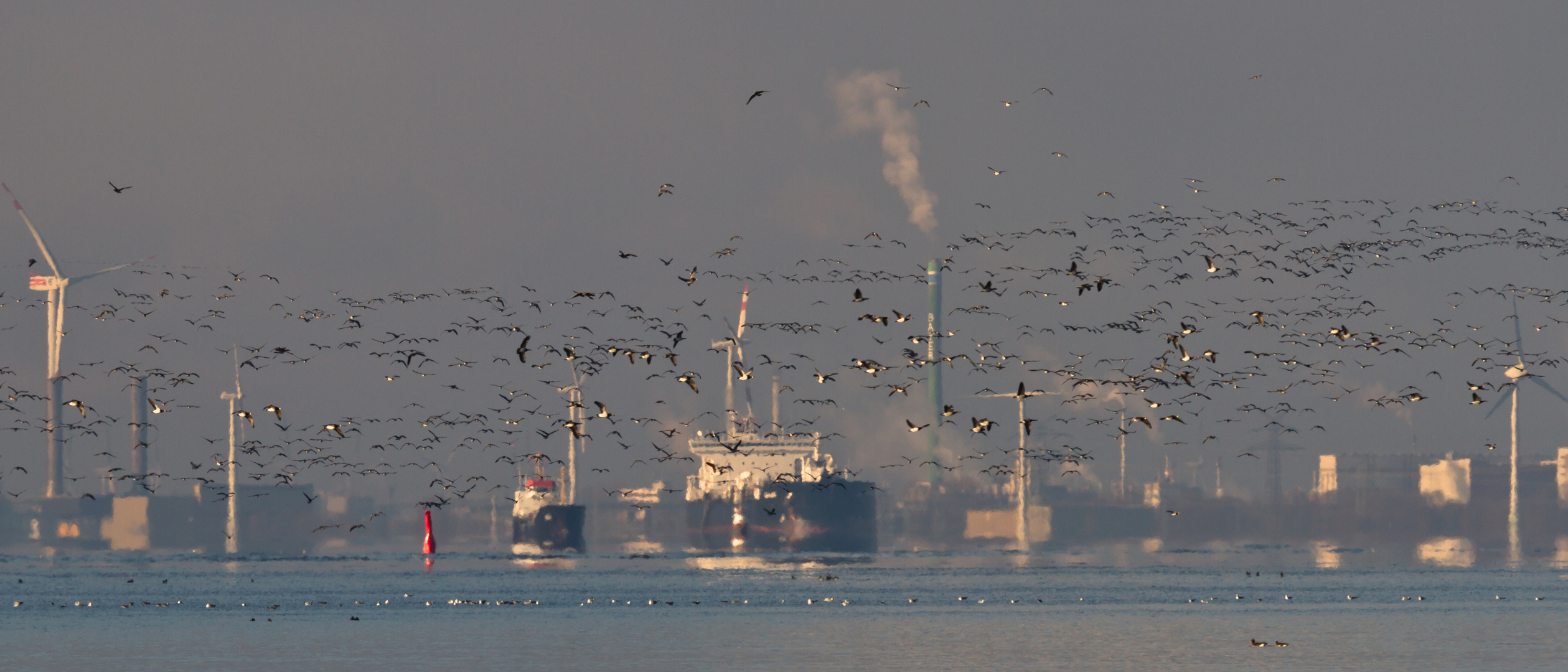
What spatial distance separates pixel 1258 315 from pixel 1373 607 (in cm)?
5538

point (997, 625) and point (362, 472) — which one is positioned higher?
point (362, 472)

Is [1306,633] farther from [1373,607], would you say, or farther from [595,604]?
[595,604]

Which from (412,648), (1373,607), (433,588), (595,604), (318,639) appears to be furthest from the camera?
(433,588)

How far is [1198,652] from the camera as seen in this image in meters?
100

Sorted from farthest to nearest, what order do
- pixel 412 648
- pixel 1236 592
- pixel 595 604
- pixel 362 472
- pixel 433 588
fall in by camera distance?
pixel 433 588, pixel 1236 592, pixel 595 604, pixel 362 472, pixel 412 648

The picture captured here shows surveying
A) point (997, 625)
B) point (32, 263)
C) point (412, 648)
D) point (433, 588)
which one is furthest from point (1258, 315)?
point (433, 588)

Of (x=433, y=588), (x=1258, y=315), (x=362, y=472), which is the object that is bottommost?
(x=433, y=588)

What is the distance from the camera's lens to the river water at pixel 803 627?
9681 cm

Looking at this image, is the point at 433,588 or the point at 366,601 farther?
the point at 433,588

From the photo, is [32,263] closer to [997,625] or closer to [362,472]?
[362,472]

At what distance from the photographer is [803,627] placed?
Answer: 403 ft

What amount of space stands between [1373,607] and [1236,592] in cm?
2693

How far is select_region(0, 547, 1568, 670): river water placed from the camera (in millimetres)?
96812

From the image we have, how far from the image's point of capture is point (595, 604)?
15175 centimetres
